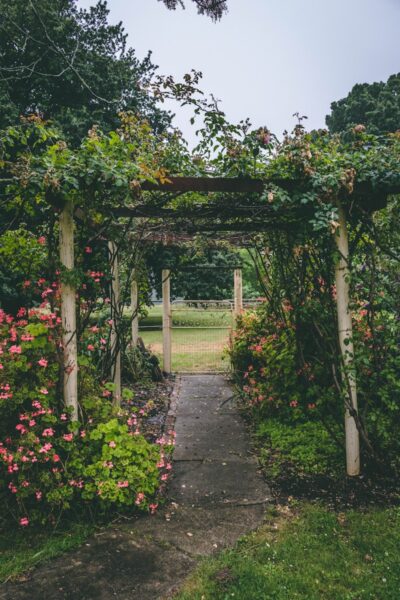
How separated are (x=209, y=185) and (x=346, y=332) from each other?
5.86 feet

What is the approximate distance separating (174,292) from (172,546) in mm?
14557

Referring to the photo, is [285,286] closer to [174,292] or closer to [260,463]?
[260,463]

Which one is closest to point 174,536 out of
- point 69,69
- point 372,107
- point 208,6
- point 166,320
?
point 208,6

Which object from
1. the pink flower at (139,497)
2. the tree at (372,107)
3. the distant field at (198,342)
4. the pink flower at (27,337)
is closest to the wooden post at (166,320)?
the distant field at (198,342)

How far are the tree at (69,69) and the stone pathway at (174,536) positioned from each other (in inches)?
352

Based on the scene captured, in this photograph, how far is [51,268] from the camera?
3492 millimetres

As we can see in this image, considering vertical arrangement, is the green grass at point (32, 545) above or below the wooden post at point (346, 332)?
below

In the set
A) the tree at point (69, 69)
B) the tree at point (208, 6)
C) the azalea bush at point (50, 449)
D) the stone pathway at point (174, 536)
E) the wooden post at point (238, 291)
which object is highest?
the tree at point (69, 69)

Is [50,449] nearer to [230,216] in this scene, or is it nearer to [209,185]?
[209,185]

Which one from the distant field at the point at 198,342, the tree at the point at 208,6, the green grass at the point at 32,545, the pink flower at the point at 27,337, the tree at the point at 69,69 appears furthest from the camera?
the tree at the point at 69,69

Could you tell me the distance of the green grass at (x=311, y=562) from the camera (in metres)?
2.50

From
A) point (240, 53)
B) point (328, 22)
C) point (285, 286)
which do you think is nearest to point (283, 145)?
point (285, 286)

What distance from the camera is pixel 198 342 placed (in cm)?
1368

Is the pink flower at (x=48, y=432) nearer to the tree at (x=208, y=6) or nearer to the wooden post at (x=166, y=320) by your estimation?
the tree at (x=208, y=6)
